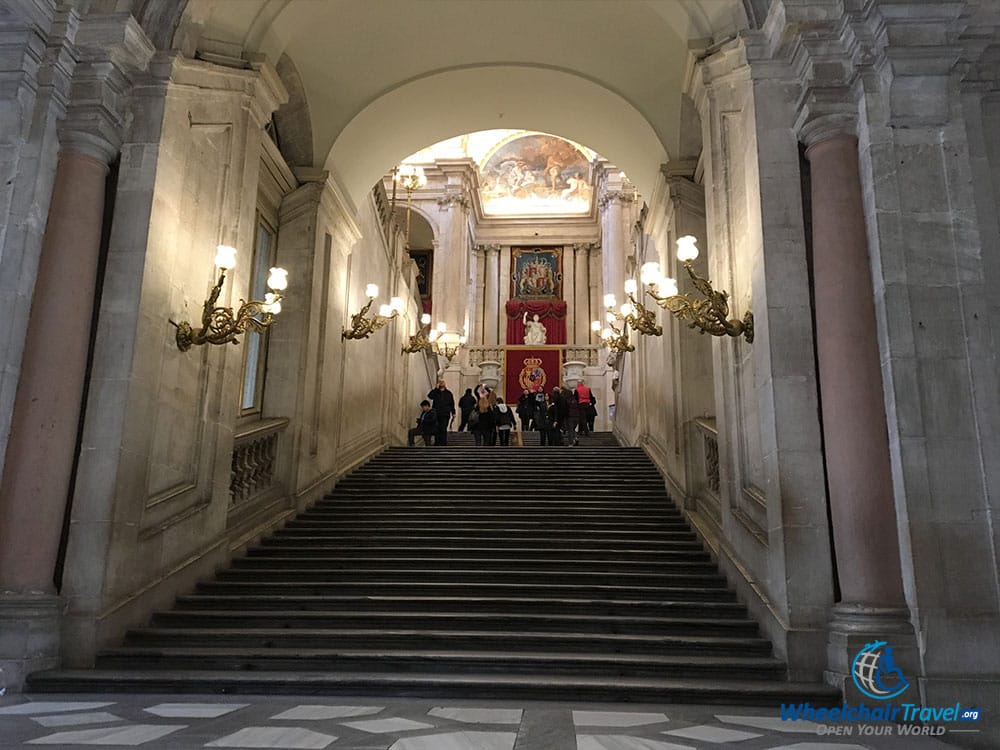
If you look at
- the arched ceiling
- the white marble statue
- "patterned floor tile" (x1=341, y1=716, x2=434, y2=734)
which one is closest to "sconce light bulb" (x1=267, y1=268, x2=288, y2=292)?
the arched ceiling

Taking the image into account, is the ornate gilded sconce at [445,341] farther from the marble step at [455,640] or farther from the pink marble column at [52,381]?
the marble step at [455,640]

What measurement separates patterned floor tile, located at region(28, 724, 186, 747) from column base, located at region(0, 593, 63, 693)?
1.68 m

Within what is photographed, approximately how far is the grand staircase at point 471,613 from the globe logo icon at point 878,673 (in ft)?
0.69

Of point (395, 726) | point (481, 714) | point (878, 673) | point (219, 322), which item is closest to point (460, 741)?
point (395, 726)

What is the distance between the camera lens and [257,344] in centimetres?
1046

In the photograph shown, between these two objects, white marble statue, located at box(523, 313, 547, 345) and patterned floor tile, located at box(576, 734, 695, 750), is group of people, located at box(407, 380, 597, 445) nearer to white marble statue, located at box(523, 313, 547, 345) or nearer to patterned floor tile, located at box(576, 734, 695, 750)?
patterned floor tile, located at box(576, 734, 695, 750)

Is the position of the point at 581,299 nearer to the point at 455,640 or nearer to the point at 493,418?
the point at 493,418

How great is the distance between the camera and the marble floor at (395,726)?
12.8 feet

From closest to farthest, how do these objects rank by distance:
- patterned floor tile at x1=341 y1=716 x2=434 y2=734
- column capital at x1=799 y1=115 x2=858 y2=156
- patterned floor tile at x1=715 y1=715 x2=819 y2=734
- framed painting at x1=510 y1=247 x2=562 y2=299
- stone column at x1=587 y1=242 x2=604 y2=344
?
patterned floor tile at x1=341 y1=716 x2=434 y2=734
patterned floor tile at x1=715 y1=715 x2=819 y2=734
column capital at x1=799 y1=115 x2=858 y2=156
stone column at x1=587 y1=242 x2=604 y2=344
framed painting at x1=510 y1=247 x2=562 y2=299

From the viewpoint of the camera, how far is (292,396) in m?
10.4

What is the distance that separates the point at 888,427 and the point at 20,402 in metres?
6.45

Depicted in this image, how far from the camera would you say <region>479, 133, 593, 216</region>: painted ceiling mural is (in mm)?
31703

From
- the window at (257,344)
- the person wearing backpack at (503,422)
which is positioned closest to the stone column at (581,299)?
the person wearing backpack at (503,422)

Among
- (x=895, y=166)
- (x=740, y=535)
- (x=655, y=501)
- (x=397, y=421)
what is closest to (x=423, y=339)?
(x=397, y=421)
